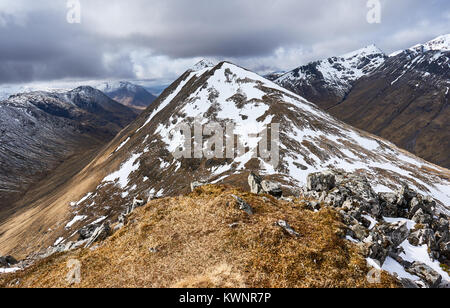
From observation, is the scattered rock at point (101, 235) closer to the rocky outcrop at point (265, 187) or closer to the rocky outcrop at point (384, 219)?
the rocky outcrop at point (265, 187)

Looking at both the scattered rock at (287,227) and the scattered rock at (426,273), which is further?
the scattered rock at (287,227)

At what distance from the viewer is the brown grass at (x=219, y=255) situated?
17.2 m

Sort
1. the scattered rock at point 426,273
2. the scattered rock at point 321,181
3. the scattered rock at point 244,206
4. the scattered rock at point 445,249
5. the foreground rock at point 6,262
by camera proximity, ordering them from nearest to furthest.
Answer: the scattered rock at point 426,273 → the scattered rock at point 244,206 → the scattered rock at point 445,249 → the foreground rock at point 6,262 → the scattered rock at point 321,181

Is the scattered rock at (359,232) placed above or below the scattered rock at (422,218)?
above

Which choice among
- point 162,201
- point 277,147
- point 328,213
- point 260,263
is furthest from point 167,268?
point 277,147

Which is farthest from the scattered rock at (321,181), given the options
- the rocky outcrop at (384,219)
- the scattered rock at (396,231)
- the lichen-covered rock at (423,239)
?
the lichen-covered rock at (423,239)

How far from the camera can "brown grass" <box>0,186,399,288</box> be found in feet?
56.3

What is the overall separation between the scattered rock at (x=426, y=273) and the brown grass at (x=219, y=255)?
5.51 metres

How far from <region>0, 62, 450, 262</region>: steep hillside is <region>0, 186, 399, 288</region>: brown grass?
37.4 m

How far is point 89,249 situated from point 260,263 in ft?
58.2

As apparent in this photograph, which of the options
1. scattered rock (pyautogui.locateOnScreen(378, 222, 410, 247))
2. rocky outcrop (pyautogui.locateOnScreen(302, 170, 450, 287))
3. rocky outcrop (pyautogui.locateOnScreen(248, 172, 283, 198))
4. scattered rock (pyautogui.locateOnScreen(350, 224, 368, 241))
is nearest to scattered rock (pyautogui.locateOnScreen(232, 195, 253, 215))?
rocky outcrop (pyautogui.locateOnScreen(302, 170, 450, 287))

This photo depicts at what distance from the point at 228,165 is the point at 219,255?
71.5 m

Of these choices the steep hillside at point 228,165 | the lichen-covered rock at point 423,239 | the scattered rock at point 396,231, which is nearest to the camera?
the scattered rock at point 396,231

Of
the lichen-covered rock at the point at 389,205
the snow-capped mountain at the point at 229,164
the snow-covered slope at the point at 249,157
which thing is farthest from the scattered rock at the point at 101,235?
the snow-covered slope at the point at 249,157
